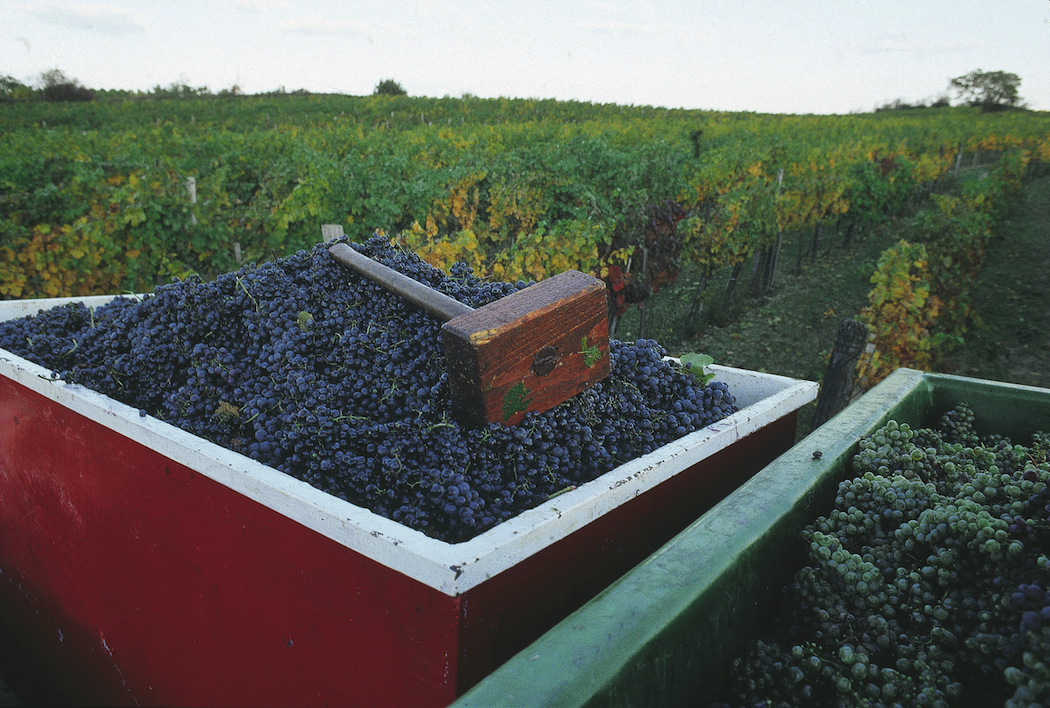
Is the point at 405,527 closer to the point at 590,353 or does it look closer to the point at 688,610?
the point at 688,610

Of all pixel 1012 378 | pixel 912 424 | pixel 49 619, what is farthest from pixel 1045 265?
pixel 49 619

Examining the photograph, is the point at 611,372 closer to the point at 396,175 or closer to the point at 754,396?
the point at 754,396

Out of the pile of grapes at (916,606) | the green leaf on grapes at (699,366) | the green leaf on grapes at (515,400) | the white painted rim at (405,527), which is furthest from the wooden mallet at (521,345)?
the pile of grapes at (916,606)

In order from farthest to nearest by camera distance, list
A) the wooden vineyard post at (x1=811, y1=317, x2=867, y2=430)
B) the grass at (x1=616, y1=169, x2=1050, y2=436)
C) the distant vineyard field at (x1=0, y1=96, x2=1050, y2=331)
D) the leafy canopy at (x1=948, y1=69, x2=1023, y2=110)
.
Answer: the leafy canopy at (x1=948, y1=69, x2=1023, y2=110)
the grass at (x1=616, y1=169, x2=1050, y2=436)
the distant vineyard field at (x1=0, y1=96, x2=1050, y2=331)
the wooden vineyard post at (x1=811, y1=317, x2=867, y2=430)

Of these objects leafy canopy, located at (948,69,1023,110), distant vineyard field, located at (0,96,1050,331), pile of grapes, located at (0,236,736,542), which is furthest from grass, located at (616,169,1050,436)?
leafy canopy, located at (948,69,1023,110)

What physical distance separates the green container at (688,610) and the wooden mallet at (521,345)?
477mm

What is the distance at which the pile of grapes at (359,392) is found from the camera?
1.27m

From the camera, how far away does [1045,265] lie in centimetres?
970

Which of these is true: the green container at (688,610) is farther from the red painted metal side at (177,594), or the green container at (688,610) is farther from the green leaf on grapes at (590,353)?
the green leaf on grapes at (590,353)

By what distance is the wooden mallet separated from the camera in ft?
4.29

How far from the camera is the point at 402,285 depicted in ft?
5.43

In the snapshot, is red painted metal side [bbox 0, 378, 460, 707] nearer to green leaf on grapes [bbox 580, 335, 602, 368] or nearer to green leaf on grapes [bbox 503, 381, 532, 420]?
green leaf on grapes [bbox 503, 381, 532, 420]

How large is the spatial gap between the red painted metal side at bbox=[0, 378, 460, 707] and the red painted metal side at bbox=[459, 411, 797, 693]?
68 millimetres

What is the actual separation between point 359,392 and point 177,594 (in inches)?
29.9
